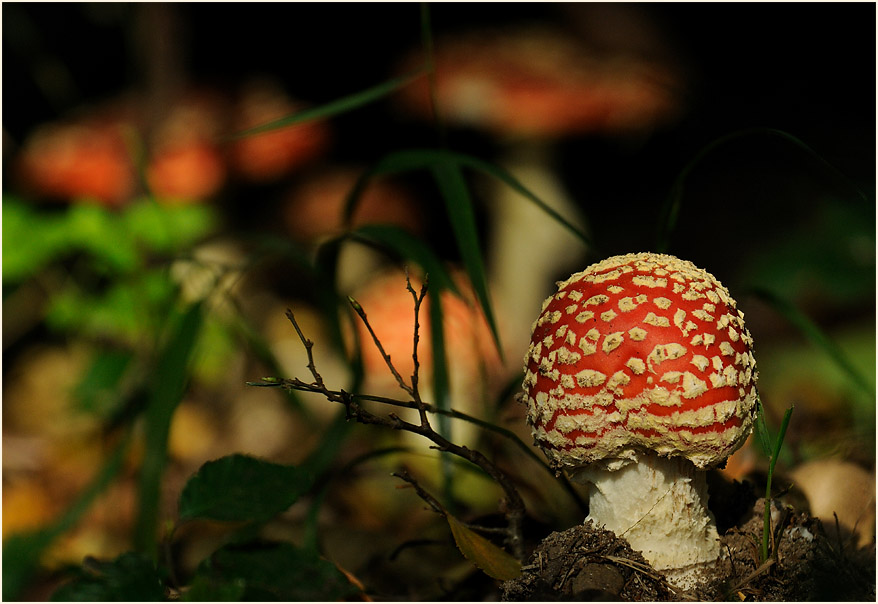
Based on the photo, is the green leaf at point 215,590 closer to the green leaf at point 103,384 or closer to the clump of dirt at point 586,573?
the clump of dirt at point 586,573

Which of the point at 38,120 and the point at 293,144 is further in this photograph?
the point at 38,120

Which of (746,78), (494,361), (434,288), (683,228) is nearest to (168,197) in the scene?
(494,361)

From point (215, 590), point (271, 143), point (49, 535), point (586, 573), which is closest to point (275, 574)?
point (215, 590)

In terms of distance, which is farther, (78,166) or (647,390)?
(78,166)

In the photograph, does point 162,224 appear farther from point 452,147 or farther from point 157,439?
point 452,147

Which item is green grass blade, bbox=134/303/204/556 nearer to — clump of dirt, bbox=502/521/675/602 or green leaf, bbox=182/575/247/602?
green leaf, bbox=182/575/247/602

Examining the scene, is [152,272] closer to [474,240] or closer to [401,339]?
[401,339]
